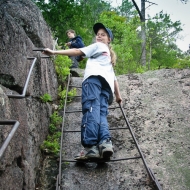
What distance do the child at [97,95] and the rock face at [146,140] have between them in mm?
292

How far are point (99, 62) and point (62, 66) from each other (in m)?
2.25

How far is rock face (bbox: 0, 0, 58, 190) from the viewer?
2099 millimetres

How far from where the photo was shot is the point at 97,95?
3430 millimetres

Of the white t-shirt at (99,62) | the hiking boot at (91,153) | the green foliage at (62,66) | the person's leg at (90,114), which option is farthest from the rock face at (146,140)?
the white t-shirt at (99,62)

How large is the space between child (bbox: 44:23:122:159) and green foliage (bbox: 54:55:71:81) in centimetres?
185

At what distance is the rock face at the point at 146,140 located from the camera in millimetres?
2984

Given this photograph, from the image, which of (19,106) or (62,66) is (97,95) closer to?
(19,106)

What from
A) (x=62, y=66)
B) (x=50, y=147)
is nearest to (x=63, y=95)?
(x=62, y=66)

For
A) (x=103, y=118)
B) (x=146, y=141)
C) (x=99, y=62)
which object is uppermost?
(x=99, y=62)

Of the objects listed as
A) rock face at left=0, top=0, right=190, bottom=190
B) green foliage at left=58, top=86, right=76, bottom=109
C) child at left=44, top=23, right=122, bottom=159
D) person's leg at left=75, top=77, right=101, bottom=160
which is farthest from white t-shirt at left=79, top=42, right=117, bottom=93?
green foliage at left=58, top=86, right=76, bottom=109

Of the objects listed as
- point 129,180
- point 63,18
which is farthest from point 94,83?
point 63,18

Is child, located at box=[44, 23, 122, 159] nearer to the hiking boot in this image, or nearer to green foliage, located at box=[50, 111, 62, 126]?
the hiking boot

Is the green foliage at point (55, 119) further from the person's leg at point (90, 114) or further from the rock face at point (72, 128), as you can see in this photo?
the person's leg at point (90, 114)

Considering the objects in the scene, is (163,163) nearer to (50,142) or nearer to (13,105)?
(50,142)
